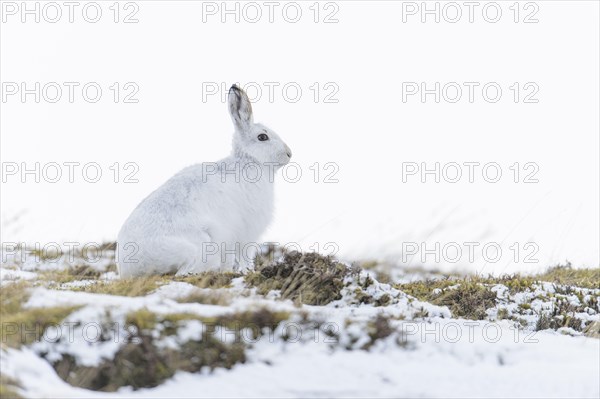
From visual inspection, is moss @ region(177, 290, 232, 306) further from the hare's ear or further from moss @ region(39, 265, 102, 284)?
the hare's ear

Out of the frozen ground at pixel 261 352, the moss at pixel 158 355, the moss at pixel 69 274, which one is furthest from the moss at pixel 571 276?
the moss at pixel 158 355

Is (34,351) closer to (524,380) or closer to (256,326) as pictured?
(256,326)

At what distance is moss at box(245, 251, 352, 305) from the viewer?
8188mm

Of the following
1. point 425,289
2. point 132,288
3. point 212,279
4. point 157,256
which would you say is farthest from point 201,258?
point 425,289

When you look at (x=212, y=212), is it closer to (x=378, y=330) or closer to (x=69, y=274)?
(x=69, y=274)

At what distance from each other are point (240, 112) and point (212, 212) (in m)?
1.91

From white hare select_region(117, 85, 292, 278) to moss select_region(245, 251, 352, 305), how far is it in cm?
130

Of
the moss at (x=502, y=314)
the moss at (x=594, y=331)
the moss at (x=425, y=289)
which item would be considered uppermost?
the moss at (x=594, y=331)

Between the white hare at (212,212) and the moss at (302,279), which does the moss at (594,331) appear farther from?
the white hare at (212,212)

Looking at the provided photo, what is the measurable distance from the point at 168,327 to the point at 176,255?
3626 mm

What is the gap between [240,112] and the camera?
1152 centimetres

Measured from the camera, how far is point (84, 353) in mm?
5676

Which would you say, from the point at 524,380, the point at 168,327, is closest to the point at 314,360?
the point at 168,327

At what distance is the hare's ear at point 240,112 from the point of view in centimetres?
1146
